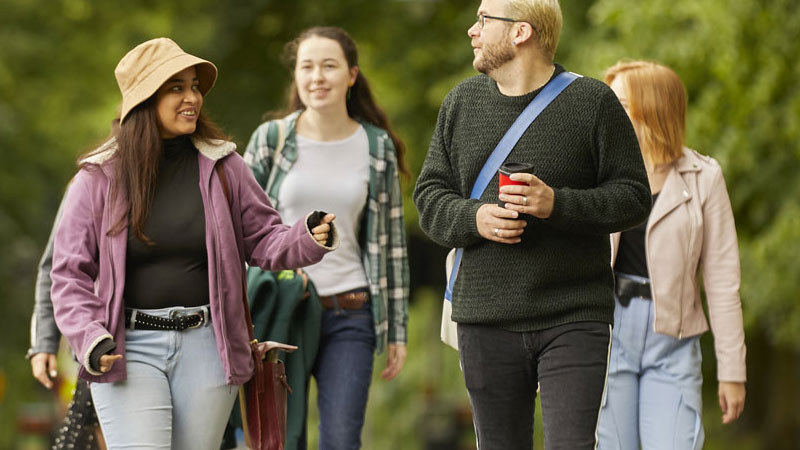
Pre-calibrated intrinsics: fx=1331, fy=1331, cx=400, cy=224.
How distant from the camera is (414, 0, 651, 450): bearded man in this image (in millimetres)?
4492

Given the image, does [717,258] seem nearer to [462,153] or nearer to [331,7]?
[462,153]

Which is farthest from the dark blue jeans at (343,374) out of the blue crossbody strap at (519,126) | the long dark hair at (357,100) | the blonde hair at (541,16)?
the blonde hair at (541,16)

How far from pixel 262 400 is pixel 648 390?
1624 millimetres

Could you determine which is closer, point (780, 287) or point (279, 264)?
point (279, 264)

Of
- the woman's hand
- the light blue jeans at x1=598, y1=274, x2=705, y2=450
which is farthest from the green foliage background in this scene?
the woman's hand

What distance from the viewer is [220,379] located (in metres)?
4.93

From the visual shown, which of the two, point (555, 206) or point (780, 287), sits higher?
point (555, 206)

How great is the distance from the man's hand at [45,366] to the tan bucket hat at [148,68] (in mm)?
1786

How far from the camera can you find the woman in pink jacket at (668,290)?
5.57 meters

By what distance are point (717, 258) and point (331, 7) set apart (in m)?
11.1

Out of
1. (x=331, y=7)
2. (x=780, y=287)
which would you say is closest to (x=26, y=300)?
(x=331, y=7)

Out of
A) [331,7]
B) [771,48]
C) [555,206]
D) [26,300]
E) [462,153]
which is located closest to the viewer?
[555,206]

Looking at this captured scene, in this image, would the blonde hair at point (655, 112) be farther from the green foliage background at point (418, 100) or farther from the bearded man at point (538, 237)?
the green foliage background at point (418, 100)

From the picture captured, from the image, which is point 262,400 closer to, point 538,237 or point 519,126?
point 538,237
